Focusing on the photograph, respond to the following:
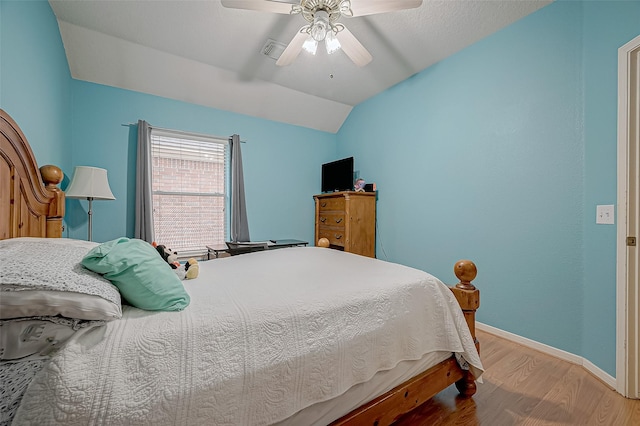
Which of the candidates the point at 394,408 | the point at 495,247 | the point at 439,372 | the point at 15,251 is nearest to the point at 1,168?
the point at 15,251

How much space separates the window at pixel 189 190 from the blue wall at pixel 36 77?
85cm

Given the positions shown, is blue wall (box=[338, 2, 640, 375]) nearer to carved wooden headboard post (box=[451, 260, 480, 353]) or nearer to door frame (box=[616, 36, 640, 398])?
door frame (box=[616, 36, 640, 398])

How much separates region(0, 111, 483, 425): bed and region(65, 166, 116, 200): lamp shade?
576 millimetres

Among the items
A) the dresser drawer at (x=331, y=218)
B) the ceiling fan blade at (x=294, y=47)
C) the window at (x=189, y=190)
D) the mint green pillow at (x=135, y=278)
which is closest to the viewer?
the mint green pillow at (x=135, y=278)

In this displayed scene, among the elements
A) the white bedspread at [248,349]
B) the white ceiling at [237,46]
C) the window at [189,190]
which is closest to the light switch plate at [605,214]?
the white bedspread at [248,349]

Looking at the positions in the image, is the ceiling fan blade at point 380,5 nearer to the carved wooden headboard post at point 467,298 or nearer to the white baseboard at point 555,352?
the carved wooden headboard post at point 467,298

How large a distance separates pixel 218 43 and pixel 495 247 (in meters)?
3.20

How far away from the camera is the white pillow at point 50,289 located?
648 mm

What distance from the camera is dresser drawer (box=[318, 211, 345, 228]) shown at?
3426 mm

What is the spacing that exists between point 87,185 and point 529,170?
12.1ft

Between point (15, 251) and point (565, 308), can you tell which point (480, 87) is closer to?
point (565, 308)

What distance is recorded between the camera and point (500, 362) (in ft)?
6.10

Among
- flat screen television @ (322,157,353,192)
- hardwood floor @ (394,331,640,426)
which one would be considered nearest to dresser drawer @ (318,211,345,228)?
flat screen television @ (322,157,353,192)

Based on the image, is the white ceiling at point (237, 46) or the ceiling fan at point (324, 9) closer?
the ceiling fan at point (324, 9)
